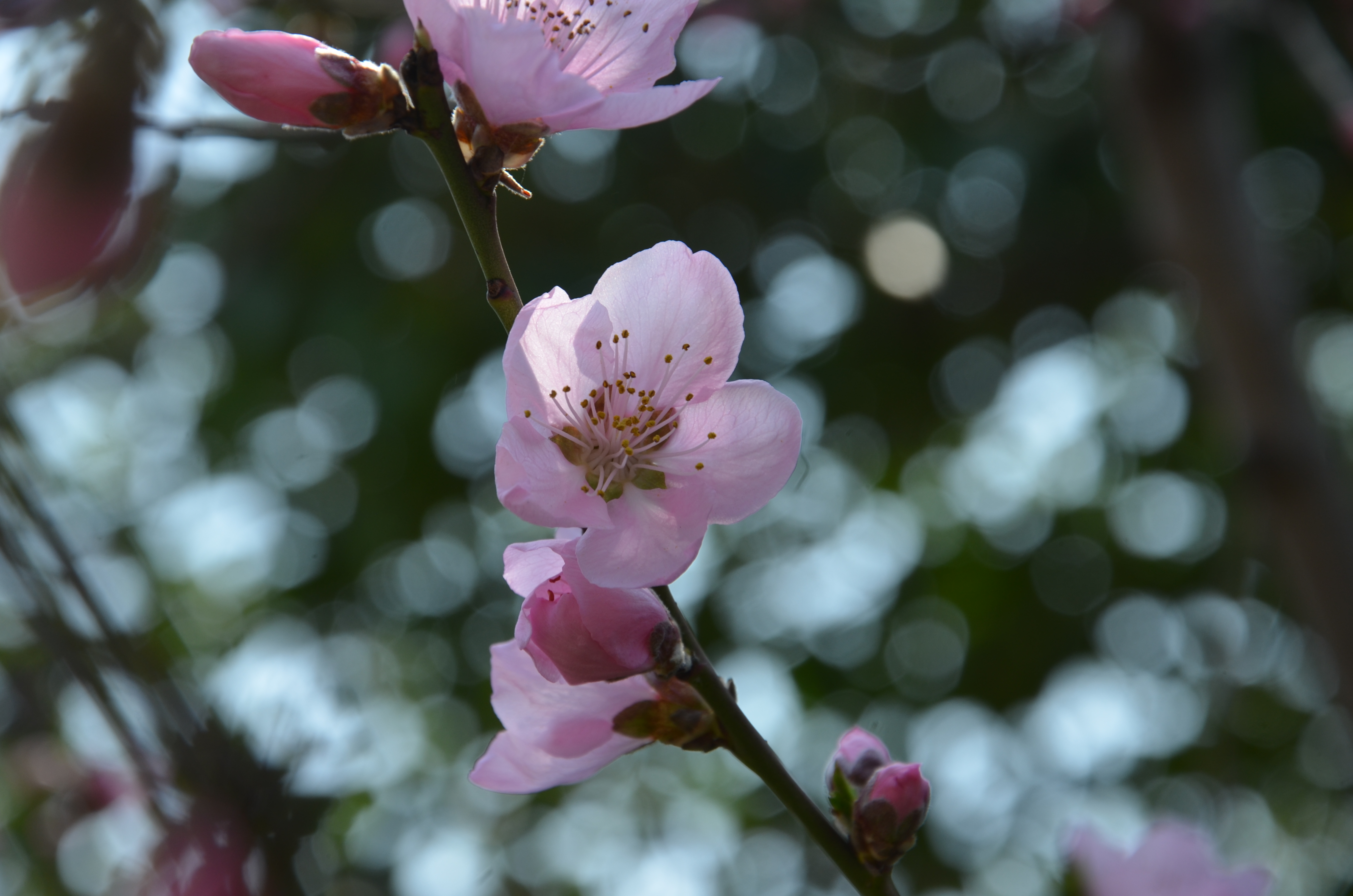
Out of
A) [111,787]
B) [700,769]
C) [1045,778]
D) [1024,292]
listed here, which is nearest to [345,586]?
[111,787]

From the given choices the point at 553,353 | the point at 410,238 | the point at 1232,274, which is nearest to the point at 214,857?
the point at 553,353

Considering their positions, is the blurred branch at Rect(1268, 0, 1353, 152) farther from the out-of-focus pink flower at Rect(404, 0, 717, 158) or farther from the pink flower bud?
the pink flower bud

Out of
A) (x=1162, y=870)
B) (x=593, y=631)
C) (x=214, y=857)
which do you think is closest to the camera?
(x=214, y=857)

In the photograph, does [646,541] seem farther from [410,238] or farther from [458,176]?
[410,238]

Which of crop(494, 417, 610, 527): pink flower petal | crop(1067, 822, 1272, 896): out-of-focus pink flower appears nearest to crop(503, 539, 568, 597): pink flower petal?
crop(494, 417, 610, 527): pink flower petal

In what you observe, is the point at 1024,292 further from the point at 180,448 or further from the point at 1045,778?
the point at 180,448

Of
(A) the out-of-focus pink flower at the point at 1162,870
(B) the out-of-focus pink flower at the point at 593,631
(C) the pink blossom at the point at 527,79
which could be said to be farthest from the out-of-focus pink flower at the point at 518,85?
(A) the out-of-focus pink flower at the point at 1162,870

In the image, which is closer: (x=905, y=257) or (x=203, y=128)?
(x=203, y=128)
